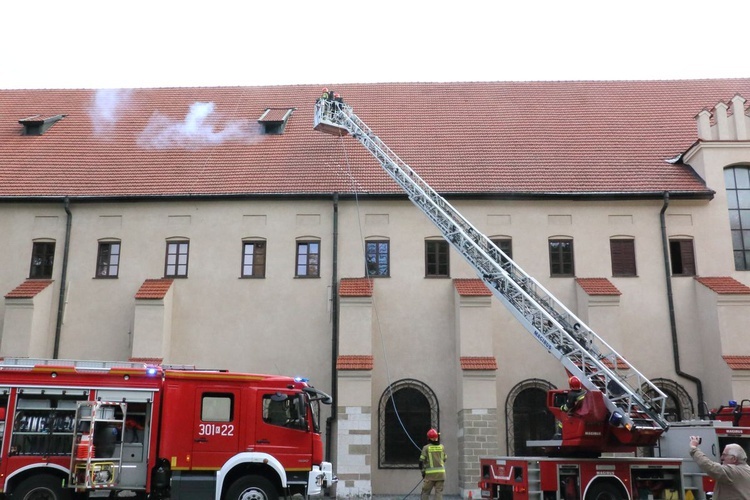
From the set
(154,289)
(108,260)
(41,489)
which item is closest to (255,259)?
(154,289)

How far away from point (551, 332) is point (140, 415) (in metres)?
8.90

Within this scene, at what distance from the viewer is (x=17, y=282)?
950 inches

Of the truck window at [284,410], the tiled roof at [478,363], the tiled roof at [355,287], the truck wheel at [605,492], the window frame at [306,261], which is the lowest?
the truck wheel at [605,492]

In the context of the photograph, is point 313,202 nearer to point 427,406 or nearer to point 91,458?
point 427,406

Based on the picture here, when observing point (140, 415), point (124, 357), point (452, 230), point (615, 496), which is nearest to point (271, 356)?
point (124, 357)

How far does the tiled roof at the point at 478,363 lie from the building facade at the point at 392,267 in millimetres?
58

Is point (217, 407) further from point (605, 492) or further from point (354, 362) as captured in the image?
point (605, 492)

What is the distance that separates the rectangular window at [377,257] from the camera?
929 inches

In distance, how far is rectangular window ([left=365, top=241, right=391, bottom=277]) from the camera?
77.4ft

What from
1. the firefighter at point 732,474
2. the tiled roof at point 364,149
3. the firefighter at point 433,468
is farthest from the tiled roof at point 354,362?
the firefighter at point 732,474

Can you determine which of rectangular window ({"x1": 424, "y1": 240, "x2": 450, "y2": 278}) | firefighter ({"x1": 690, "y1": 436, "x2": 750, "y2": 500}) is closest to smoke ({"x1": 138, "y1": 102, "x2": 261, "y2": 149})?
rectangular window ({"x1": 424, "y1": 240, "x2": 450, "y2": 278})

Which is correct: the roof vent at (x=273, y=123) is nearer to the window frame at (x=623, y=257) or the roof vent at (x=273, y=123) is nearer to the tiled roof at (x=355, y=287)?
the tiled roof at (x=355, y=287)

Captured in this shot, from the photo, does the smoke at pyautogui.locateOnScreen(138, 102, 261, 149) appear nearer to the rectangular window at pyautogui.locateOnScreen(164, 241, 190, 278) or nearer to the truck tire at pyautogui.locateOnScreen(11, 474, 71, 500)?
the rectangular window at pyautogui.locateOnScreen(164, 241, 190, 278)

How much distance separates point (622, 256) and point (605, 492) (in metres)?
10.7
